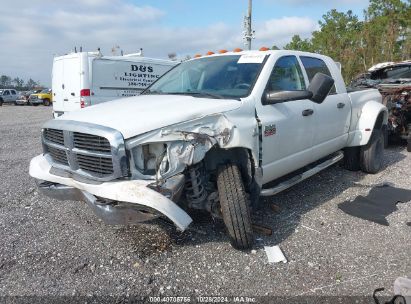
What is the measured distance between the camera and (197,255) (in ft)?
11.4

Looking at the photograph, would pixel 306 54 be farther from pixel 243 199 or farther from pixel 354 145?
pixel 243 199

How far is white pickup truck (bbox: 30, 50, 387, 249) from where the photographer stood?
301 cm

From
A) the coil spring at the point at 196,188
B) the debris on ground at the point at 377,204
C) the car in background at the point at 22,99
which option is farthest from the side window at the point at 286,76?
the car in background at the point at 22,99

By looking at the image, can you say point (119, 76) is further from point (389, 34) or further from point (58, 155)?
point (389, 34)

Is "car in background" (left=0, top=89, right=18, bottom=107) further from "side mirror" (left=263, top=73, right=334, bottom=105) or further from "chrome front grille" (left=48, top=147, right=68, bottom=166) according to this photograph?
"side mirror" (left=263, top=73, right=334, bottom=105)

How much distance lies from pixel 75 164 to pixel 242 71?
198 centimetres

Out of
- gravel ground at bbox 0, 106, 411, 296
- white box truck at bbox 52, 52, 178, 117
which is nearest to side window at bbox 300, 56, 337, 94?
gravel ground at bbox 0, 106, 411, 296

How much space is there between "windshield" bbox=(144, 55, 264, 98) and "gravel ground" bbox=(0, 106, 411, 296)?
1412 millimetres

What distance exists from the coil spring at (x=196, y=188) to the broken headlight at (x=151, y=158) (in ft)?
0.98

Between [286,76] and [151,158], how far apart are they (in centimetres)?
208

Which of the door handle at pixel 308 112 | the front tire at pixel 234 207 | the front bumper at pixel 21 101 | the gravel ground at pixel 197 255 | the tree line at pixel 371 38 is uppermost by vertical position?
Result: the tree line at pixel 371 38

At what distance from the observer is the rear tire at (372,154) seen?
589 centimetres

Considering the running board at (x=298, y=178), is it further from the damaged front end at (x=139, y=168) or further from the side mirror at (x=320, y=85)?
the side mirror at (x=320, y=85)

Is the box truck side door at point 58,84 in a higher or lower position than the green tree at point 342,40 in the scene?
lower
